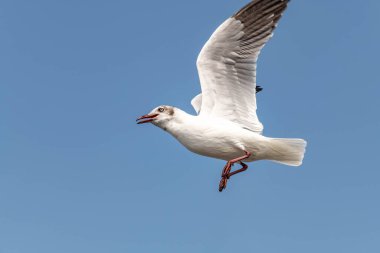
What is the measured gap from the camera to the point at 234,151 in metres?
11.6

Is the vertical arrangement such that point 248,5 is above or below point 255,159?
above

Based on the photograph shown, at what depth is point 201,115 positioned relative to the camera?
11984 millimetres

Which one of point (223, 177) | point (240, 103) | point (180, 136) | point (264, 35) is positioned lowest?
point (223, 177)

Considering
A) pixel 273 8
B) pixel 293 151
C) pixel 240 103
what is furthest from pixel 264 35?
pixel 293 151

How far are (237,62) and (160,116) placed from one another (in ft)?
5.58

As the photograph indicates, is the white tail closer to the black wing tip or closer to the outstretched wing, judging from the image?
the outstretched wing

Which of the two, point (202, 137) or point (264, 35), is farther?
point (264, 35)

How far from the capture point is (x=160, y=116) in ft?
38.3

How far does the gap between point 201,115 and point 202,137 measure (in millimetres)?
769

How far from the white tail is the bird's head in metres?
1.86

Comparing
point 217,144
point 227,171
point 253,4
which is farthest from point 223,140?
point 253,4

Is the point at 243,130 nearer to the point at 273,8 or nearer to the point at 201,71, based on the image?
the point at 201,71

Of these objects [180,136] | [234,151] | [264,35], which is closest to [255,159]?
[234,151]

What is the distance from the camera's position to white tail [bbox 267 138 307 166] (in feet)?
38.5
